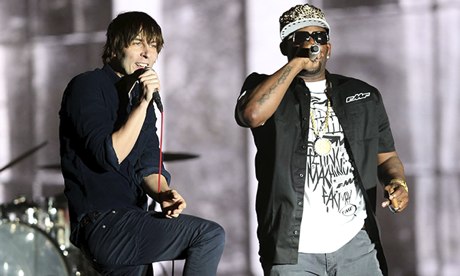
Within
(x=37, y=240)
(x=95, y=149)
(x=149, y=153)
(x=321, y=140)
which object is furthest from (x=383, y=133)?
(x=37, y=240)

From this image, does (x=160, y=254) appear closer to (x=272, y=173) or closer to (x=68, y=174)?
(x=68, y=174)

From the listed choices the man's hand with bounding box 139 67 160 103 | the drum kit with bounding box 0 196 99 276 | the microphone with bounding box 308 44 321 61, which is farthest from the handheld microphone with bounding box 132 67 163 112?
the drum kit with bounding box 0 196 99 276

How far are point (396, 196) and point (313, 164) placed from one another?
0.30 metres

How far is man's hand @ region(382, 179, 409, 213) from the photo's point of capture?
2873 mm

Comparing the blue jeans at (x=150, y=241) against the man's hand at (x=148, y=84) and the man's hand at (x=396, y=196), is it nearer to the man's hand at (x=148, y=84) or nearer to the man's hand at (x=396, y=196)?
the man's hand at (x=148, y=84)

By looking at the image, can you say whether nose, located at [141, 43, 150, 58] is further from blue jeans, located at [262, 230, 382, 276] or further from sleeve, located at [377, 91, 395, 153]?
sleeve, located at [377, 91, 395, 153]

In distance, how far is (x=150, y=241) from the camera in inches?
98.8

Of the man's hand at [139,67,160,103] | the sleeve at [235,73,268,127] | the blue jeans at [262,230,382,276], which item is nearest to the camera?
the man's hand at [139,67,160,103]

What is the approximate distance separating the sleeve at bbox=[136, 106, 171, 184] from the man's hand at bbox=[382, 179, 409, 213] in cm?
75

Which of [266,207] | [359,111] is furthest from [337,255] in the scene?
[359,111]

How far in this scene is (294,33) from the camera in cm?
302

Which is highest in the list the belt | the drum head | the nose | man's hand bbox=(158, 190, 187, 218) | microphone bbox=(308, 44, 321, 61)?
the nose

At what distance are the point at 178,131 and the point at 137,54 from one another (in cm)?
193

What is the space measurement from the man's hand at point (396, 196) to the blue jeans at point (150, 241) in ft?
2.18
